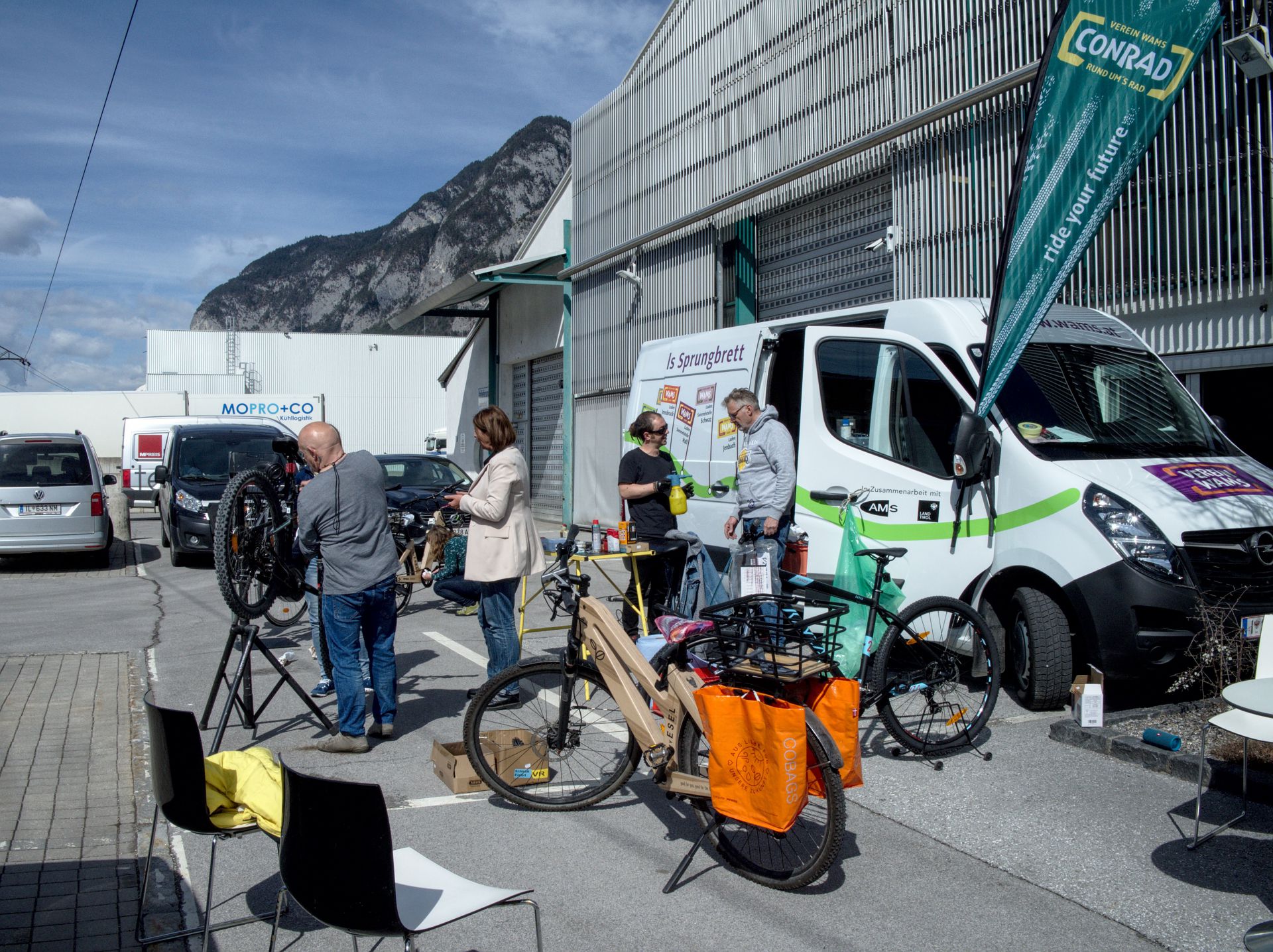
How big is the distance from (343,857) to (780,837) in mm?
1906

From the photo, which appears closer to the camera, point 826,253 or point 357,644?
point 357,644

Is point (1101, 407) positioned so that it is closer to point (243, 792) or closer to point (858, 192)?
point (243, 792)

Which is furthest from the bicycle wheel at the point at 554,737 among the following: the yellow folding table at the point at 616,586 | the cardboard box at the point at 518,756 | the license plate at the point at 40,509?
the license plate at the point at 40,509

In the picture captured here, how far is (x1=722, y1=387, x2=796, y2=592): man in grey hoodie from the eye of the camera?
7.77m

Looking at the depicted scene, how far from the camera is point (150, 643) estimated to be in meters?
9.51

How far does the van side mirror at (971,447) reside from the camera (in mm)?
6598

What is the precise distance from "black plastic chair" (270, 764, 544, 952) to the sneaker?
3233 mm

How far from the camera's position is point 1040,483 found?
648cm

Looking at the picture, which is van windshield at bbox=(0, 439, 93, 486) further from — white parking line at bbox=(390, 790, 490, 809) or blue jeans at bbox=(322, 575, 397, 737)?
white parking line at bbox=(390, 790, 490, 809)

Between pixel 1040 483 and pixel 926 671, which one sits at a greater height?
pixel 1040 483

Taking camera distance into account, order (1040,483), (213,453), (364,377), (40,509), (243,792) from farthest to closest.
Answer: (364,377) < (213,453) < (40,509) < (1040,483) < (243,792)

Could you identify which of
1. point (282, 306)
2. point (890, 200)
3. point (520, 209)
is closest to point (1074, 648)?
point (890, 200)

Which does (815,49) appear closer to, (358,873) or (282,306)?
(358,873)

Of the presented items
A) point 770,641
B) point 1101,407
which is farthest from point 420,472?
point 770,641
